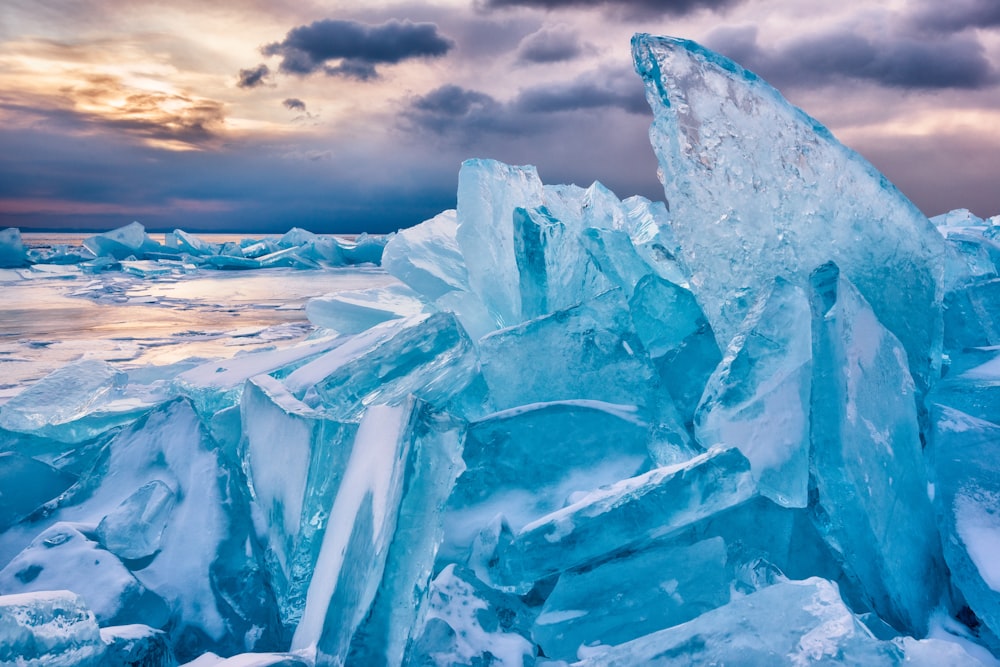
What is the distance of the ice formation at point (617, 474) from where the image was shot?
0.87 meters

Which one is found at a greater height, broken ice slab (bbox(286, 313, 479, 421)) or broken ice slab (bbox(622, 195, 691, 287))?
broken ice slab (bbox(622, 195, 691, 287))

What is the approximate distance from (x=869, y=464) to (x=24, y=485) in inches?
69.1

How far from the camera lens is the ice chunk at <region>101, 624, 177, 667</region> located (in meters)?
0.83

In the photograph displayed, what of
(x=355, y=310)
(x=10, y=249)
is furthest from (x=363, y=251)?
(x=355, y=310)

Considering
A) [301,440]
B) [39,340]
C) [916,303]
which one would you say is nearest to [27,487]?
[301,440]

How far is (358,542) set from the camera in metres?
0.91

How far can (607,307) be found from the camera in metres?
1.45

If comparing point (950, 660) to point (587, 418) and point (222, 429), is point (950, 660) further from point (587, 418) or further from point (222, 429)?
point (222, 429)

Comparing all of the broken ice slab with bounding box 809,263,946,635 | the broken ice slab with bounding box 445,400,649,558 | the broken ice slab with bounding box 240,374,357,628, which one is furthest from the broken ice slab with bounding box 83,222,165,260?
the broken ice slab with bounding box 809,263,946,635

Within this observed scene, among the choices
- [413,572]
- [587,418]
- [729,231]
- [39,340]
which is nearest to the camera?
[413,572]

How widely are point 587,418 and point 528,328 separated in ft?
0.83

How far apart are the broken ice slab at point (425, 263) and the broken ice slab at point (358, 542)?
58.3 inches

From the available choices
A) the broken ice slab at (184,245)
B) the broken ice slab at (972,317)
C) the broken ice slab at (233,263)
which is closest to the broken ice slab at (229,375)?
the broken ice slab at (972,317)

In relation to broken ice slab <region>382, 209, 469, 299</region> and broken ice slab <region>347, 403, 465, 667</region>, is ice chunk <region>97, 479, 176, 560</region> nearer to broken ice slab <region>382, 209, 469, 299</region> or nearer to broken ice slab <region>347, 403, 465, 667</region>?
broken ice slab <region>347, 403, 465, 667</region>
